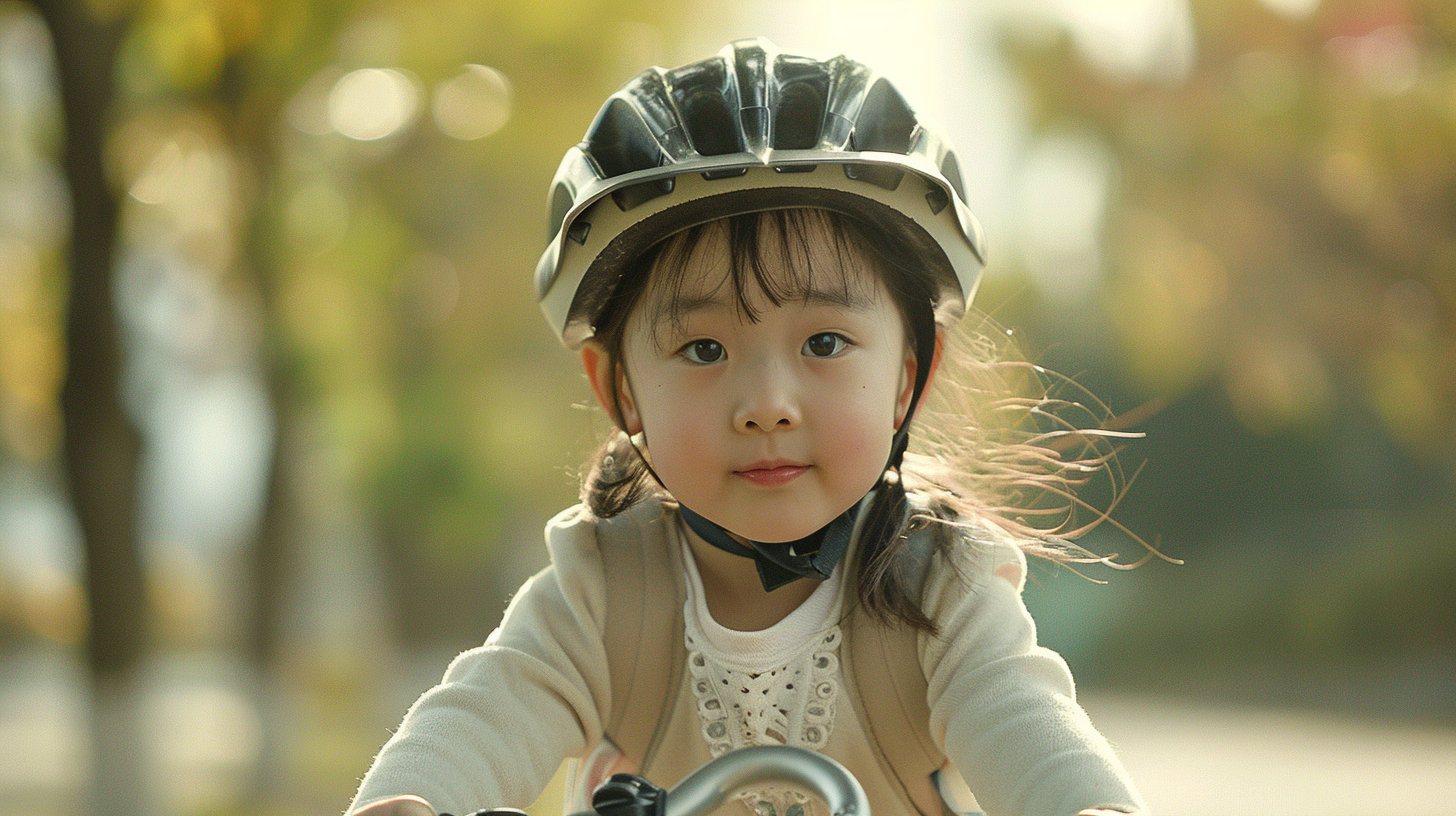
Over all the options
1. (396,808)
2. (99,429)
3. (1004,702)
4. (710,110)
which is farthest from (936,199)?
(99,429)

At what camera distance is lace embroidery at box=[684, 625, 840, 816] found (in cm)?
205

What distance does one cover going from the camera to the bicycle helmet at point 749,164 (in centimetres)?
194

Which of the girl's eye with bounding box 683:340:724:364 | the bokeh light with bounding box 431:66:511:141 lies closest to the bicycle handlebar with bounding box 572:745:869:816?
the girl's eye with bounding box 683:340:724:364

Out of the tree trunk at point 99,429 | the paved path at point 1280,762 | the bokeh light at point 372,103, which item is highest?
the bokeh light at point 372,103

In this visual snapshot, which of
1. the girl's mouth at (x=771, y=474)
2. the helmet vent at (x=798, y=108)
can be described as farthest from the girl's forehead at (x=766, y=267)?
the girl's mouth at (x=771, y=474)

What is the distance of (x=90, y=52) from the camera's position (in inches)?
299

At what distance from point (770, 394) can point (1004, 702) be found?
1.71 ft

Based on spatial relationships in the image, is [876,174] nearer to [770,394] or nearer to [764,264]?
[764,264]

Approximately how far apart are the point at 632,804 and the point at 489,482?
614 inches

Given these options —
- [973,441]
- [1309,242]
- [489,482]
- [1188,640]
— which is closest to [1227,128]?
[1309,242]

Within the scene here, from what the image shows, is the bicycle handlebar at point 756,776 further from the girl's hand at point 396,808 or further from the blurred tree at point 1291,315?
the blurred tree at point 1291,315

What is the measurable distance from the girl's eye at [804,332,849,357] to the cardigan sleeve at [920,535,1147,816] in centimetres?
38

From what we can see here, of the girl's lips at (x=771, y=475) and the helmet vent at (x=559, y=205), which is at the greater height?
the helmet vent at (x=559, y=205)

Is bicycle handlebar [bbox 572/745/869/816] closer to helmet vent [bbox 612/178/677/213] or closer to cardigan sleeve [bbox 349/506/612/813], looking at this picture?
cardigan sleeve [bbox 349/506/612/813]
